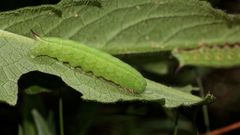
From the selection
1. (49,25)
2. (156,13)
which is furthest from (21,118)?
(156,13)

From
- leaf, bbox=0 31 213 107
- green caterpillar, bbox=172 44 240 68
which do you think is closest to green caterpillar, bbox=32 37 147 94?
leaf, bbox=0 31 213 107

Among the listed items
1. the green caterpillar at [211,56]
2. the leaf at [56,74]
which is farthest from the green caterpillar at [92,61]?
the green caterpillar at [211,56]

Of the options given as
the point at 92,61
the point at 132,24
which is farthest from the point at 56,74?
the point at 132,24

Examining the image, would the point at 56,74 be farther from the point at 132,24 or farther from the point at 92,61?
the point at 132,24

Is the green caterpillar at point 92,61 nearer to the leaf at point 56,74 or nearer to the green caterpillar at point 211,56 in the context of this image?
the leaf at point 56,74

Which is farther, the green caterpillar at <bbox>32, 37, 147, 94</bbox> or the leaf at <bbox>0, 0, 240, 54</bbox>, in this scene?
the leaf at <bbox>0, 0, 240, 54</bbox>

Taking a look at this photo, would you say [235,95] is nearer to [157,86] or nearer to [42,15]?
[157,86]

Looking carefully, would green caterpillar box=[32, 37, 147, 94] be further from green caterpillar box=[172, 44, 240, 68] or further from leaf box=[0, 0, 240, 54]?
green caterpillar box=[172, 44, 240, 68]
